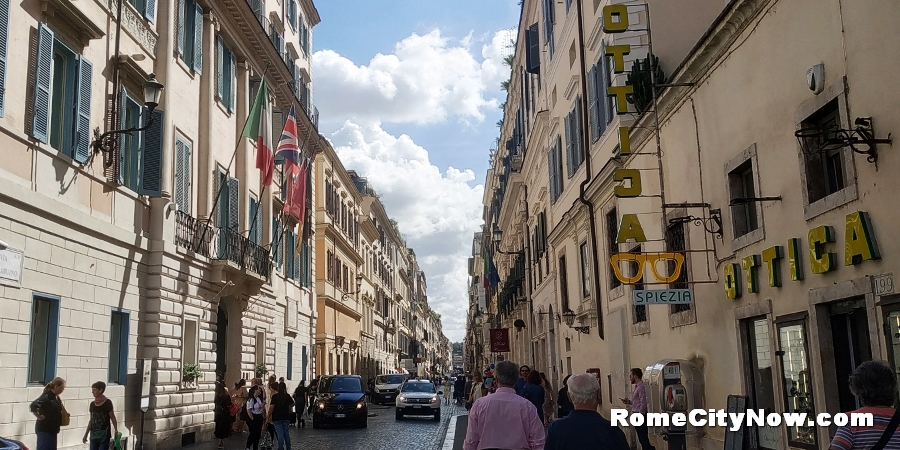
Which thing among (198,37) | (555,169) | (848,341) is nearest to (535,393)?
(848,341)

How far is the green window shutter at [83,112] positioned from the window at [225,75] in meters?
7.78

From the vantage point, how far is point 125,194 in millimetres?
17547

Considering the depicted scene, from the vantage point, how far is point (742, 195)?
11.4m

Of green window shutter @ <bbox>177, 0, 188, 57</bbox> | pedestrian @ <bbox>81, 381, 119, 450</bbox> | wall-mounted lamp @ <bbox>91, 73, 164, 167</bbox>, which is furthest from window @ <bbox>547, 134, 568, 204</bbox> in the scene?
pedestrian @ <bbox>81, 381, 119, 450</bbox>

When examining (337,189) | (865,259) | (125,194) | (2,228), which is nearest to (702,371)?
(865,259)

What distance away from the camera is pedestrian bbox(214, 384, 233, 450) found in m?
20.3

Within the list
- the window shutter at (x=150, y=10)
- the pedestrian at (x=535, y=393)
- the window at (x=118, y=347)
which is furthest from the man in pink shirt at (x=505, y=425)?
the window shutter at (x=150, y=10)

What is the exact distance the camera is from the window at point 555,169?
24.8 m

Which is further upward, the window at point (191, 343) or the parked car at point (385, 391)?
the window at point (191, 343)

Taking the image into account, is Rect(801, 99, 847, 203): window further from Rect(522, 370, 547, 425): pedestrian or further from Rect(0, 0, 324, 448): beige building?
Rect(0, 0, 324, 448): beige building

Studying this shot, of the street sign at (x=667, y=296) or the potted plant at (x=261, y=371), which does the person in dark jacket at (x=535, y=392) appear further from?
the potted plant at (x=261, y=371)

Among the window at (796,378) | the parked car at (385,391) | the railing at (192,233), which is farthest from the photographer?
the parked car at (385,391)

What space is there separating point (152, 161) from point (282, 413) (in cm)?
662

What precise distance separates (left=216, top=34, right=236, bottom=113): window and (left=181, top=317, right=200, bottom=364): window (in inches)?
257
